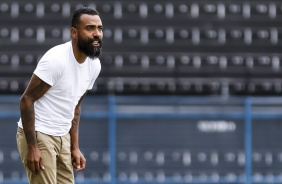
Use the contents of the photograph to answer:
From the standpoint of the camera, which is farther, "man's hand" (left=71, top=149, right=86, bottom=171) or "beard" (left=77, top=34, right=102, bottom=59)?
"man's hand" (left=71, top=149, right=86, bottom=171)

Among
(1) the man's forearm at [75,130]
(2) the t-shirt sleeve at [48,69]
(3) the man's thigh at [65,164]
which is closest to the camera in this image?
(2) the t-shirt sleeve at [48,69]

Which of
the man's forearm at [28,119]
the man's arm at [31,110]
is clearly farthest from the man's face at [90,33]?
the man's forearm at [28,119]

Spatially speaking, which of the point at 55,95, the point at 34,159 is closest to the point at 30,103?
the point at 55,95

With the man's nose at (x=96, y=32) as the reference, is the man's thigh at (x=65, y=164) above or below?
below

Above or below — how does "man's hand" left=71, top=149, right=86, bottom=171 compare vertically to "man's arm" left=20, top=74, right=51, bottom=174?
below

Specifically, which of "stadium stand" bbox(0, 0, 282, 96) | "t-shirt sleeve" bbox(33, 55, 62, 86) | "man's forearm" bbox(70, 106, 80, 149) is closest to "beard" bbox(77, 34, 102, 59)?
"t-shirt sleeve" bbox(33, 55, 62, 86)

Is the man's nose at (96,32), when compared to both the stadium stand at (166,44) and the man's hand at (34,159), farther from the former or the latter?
the stadium stand at (166,44)

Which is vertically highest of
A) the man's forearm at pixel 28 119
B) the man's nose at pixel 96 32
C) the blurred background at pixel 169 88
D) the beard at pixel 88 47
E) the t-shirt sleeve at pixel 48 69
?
the man's nose at pixel 96 32

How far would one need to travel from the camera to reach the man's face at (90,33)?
177 inches

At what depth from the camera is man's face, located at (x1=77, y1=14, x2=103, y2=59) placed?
4484mm

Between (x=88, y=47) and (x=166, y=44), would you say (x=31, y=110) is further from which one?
(x=166, y=44)

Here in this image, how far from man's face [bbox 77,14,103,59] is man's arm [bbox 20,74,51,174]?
11.3 inches

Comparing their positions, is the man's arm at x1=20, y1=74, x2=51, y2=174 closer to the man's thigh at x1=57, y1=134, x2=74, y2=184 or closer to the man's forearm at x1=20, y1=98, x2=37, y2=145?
the man's forearm at x1=20, y1=98, x2=37, y2=145

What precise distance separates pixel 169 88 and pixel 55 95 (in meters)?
5.64
